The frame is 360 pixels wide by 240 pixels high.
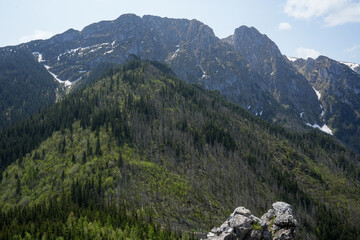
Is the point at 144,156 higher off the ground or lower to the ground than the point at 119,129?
lower

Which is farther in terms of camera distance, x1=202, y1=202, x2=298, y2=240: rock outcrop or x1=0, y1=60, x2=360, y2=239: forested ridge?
x1=0, y1=60, x2=360, y2=239: forested ridge

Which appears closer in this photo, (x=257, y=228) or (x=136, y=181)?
(x=257, y=228)

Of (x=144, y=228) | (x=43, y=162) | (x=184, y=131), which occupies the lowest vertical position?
(x=144, y=228)

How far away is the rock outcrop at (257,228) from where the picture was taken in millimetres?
59344

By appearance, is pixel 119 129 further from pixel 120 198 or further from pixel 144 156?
pixel 120 198

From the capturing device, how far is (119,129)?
168 metres

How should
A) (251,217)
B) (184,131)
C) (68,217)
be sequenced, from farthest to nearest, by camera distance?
1. (184,131)
2. (68,217)
3. (251,217)

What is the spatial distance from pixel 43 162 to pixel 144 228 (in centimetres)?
8588

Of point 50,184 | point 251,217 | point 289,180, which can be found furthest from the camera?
point 289,180

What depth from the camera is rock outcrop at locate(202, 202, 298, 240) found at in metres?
59.3

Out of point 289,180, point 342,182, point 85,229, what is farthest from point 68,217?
point 342,182

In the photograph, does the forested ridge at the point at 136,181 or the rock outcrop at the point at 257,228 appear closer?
the rock outcrop at the point at 257,228

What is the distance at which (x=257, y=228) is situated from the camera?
2379 inches

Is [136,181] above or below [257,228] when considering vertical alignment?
below
